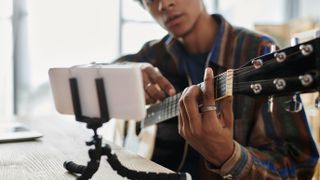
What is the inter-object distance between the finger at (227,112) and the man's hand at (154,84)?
1.12 ft

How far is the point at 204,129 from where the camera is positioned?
754 millimetres

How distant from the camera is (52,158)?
79 cm

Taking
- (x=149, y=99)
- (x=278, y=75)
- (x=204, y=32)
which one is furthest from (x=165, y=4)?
(x=278, y=75)

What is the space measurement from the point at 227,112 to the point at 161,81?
396 mm

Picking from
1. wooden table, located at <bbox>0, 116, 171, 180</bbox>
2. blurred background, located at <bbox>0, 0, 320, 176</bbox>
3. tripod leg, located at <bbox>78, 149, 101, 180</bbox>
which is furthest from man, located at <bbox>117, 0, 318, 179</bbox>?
blurred background, located at <bbox>0, 0, 320, 176</bbox>

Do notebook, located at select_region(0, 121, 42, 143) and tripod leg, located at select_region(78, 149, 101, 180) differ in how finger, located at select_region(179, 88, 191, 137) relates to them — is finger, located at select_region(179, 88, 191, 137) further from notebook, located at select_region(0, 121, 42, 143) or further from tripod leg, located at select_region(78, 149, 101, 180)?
notebook, located at select_region(0, 121, 42, 143)

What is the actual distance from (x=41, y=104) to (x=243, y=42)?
88.9 inches

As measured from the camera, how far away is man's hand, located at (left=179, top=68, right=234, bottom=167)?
0.73 meters

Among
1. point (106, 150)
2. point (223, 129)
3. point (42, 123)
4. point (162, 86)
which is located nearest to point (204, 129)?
point (223, 129)

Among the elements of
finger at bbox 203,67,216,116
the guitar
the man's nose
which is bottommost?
finger at bbox 203,67,216,116

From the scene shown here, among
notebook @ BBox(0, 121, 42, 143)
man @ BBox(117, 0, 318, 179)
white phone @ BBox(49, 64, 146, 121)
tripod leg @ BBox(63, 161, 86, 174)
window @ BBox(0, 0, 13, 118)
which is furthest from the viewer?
window @ BBox(0, 0, 13, 118)

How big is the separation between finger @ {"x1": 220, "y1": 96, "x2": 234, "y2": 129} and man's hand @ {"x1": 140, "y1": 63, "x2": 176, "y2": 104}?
0.34 m

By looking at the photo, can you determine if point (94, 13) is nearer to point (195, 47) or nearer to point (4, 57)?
point (4, 57)

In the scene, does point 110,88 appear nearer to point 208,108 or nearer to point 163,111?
point 208,108
